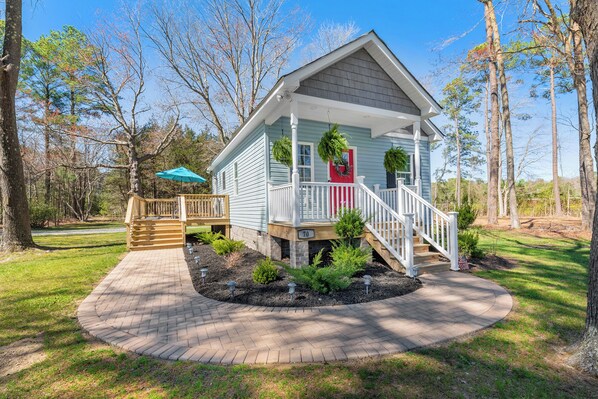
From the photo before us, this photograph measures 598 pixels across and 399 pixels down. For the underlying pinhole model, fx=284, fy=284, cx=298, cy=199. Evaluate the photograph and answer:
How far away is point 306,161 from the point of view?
8.32m

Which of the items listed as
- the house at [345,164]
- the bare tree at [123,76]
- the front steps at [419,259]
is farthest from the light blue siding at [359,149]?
Answer: the bare tree at [123,76]

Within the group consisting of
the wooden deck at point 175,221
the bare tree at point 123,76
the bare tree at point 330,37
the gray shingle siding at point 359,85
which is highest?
the bare tree at point 330,37

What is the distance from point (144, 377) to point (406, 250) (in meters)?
4.84

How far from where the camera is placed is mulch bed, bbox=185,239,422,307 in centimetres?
440

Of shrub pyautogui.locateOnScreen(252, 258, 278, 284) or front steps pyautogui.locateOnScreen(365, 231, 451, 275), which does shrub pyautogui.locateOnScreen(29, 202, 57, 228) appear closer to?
shrub pyautogui.locateOnScreen(252, 258, 278, 284)

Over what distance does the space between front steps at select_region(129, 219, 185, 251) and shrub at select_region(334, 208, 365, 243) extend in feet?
23.7

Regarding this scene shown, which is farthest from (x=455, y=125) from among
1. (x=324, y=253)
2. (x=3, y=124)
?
Result: (x=3, y=124)

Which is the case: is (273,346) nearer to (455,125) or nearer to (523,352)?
(523,352)

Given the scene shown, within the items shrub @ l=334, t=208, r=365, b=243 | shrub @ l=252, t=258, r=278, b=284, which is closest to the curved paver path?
shrub @ l=252, t=258, r=278, b=284

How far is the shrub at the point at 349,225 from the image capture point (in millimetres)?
6168

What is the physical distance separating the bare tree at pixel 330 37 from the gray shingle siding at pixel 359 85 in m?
14.0

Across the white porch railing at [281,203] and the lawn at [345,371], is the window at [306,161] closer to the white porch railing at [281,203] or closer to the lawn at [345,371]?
the white porch railing at [281,203]

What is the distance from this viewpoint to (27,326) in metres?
3.68

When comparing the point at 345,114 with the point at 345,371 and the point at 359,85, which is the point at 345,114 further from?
the point at 345,371
